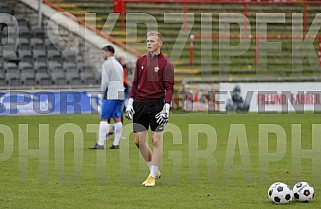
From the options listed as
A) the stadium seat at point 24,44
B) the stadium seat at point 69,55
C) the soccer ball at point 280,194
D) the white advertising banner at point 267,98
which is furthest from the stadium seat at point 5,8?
the soccer ball at point 280,194

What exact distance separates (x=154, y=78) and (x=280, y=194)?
304cm

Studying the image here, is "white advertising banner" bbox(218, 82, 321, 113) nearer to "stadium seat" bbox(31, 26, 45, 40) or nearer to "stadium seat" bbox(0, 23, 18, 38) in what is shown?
"stadium seat" bbox(31, 26, 45, 40)

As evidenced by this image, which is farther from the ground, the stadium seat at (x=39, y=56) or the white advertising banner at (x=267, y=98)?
the stadium seat at (x=39, y=56)

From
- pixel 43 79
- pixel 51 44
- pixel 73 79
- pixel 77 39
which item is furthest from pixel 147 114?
pixel 77 39

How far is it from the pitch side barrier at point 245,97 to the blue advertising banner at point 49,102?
3.31 m

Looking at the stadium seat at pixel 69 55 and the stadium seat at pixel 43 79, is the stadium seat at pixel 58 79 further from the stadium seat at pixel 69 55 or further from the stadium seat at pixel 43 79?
the stadium seat at pixel 69 55

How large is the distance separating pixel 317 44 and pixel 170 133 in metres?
14.7

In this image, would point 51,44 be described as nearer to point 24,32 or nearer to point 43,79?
point 24,32

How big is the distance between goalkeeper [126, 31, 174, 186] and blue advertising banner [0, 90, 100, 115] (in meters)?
13.6

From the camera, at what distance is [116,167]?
48.3ft

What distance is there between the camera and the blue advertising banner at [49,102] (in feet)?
85.5

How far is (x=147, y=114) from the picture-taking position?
1268 centimetres

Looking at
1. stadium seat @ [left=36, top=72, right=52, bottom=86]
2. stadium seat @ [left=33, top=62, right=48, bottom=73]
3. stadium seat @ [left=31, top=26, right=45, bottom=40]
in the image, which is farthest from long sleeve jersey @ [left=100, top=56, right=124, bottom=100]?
stadium seat @ [left=31, top=26, right=45, bottom=40]

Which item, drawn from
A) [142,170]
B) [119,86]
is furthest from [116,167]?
[119,86]
